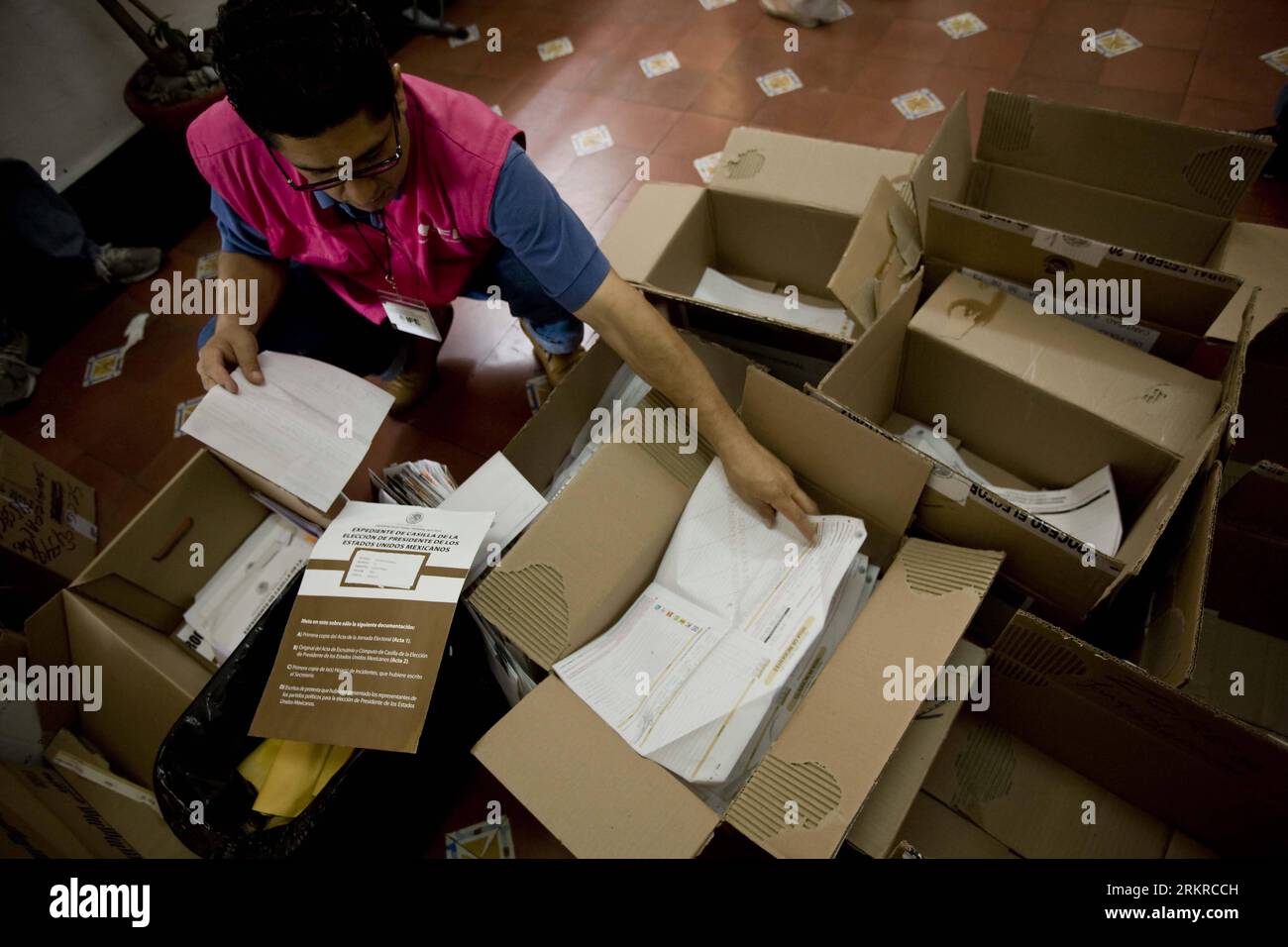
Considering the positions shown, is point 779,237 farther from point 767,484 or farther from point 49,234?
point 49,234

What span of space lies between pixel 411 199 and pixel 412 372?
2.67ft

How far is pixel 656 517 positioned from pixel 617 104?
2.10 metres

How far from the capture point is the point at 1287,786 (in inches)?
35.6

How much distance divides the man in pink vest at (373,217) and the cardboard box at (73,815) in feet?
2.36

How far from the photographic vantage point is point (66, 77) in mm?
2436

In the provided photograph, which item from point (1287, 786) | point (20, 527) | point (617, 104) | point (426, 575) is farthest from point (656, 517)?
point (617, 104)

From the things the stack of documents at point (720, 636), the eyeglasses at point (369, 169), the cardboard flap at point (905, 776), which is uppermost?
the eyeglasses at point (369, 169)

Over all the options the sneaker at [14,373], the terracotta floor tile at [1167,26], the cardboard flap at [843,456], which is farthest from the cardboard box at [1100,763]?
the sneaker at [14,373]

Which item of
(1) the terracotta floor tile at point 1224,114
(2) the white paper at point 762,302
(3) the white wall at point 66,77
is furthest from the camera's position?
(3) the white wall at point 66,77

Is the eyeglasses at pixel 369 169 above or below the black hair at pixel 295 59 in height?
below

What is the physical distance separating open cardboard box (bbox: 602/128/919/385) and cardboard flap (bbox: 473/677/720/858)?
74 cm

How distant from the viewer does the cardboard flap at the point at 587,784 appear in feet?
2.88

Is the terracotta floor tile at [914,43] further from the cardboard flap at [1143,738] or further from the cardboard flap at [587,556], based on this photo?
the cardboard flap at [1143,738]
